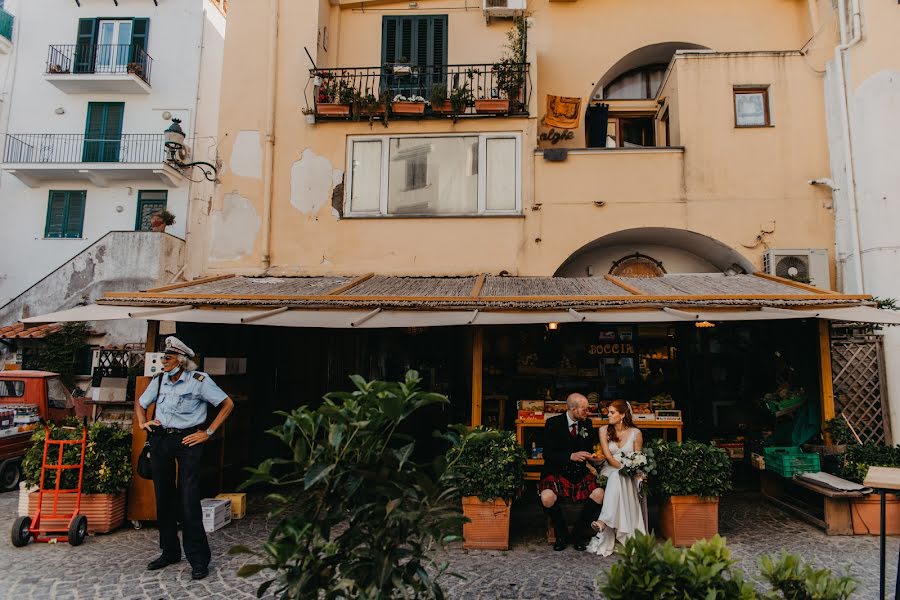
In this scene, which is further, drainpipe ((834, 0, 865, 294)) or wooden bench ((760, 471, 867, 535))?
drainpipe ((834, 0, 865, 294))

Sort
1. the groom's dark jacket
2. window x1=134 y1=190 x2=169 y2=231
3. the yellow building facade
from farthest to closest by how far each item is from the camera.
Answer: window x1=134 y1=190 x2=169 y2=231 < the yellow building facade < the groom's dark jacket

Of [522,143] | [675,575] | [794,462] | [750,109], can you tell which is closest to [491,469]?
[675,575]

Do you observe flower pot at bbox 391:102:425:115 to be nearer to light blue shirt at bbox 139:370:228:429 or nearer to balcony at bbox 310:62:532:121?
balcony at bbox 310:62:532:121

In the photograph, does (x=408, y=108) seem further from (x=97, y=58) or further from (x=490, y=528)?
(x=97, y=58)

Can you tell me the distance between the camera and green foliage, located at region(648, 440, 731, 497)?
233 inches

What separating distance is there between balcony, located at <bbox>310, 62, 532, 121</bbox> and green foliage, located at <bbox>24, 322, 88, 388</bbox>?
8050 millimetres

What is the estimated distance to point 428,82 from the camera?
11422mm

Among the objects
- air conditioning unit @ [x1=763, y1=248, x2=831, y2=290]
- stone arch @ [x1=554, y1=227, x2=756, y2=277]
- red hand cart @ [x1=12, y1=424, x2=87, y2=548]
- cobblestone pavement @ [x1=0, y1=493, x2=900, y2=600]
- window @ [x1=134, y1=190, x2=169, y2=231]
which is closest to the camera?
cobblestone pavement @ [x1=0, y1=493, x2=900, y2=600]

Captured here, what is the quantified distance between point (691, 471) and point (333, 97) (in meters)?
8.95

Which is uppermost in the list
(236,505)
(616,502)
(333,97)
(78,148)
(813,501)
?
(78,148)

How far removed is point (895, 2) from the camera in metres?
9.20

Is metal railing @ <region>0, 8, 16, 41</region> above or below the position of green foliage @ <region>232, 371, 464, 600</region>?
above

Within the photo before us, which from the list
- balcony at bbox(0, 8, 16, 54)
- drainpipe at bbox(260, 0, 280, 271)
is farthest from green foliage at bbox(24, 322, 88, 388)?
balcony at bbox(0, 8, 16, 54)

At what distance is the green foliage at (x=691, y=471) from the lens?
5922mm
